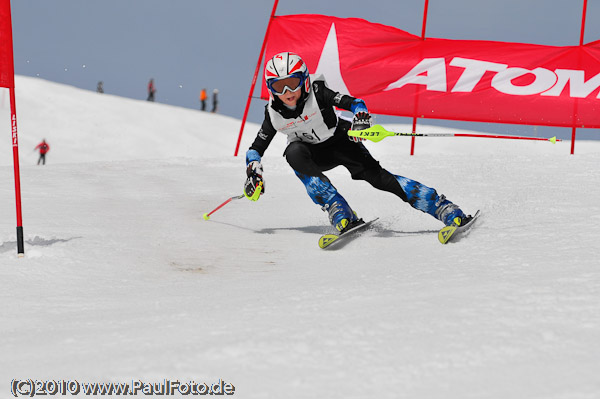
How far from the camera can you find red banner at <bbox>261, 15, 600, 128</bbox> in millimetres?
8523

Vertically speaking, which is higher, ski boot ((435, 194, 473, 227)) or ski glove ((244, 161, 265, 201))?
ski glove ((244, 161, 265, 201))

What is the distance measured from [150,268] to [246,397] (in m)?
2.19

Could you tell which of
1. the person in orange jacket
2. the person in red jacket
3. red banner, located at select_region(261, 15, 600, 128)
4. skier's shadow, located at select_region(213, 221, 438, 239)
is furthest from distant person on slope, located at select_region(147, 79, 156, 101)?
skier's shadow, located at select_region(213, 221, 438, 239)

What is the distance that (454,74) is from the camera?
8.59 metres

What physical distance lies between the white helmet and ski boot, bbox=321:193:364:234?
2.70 ft

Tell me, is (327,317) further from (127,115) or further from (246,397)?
(127,115)

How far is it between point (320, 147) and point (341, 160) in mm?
183

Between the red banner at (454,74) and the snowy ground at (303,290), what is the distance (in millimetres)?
1590

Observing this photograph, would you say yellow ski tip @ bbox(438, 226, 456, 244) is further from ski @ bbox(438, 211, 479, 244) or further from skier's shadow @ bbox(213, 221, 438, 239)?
skier's shadow @ bbox(213, 221, 438, 239)

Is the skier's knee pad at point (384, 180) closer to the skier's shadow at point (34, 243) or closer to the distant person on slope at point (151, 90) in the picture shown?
the skier's shadow at point (34, 243)

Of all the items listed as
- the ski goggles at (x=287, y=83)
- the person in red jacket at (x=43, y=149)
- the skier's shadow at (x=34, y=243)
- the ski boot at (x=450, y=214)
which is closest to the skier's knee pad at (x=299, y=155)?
the ski goggles at (x=287, y=83)

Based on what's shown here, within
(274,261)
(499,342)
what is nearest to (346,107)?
(274,261)

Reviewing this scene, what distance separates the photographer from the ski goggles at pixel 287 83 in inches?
166

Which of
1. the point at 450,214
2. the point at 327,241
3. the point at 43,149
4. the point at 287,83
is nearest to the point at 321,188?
the point at 327,241
